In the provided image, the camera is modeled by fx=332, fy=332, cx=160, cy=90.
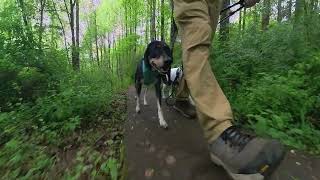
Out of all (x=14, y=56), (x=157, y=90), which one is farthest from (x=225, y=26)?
(x=14, y=56)

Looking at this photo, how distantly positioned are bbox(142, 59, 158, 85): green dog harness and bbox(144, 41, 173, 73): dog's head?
0.26 ft

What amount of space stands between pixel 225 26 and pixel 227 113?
5.79 m

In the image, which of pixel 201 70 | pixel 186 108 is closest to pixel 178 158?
pixel 201 70

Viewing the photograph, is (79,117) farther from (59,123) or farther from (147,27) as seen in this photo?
(147,27)

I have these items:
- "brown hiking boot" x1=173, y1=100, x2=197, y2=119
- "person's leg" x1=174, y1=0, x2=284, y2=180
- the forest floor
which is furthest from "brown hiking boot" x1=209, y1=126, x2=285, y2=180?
"brown hiking boot" x1=173, y1=100, x2=197, y2=119

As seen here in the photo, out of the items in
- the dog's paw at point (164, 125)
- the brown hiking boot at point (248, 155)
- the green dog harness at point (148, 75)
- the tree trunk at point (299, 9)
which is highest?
the tree trunk at point (299, 9)

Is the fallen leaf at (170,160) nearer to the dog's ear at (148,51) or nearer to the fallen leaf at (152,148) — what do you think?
the fallen leaf at (152,148)

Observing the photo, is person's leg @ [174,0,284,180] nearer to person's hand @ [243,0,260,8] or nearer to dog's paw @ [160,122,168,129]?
person's hand @ [243,0,260,8]

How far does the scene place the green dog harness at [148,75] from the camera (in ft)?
14.6

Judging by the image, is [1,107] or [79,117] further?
[1,107]

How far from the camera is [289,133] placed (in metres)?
3.07

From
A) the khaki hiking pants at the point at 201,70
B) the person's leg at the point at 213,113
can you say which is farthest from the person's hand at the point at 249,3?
the khaki hiking pants at the point at 201,70

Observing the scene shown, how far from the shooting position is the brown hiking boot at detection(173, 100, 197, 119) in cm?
380

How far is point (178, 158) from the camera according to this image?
9.04ft
